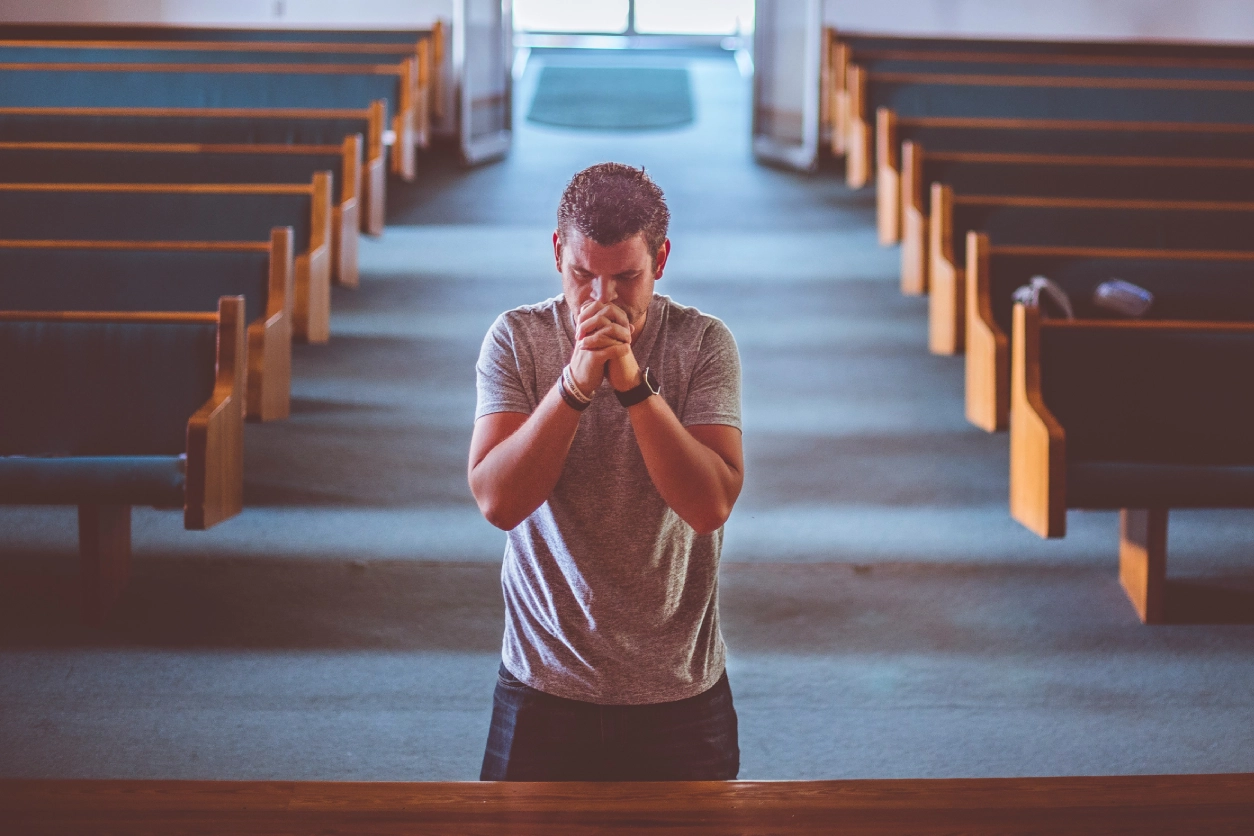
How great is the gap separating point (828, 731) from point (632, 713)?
1.69ft

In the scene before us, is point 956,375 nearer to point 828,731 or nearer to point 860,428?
point 860,428

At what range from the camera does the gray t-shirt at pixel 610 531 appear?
1.82 ft

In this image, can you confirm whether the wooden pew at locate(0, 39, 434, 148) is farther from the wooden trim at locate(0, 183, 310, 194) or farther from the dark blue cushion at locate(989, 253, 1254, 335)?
the dark blue cushion at locate(989, 253, 1254, 335)

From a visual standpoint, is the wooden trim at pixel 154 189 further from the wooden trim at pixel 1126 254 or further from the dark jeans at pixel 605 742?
the dark jeans at pixel 605 742

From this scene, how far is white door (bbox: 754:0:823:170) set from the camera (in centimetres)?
308

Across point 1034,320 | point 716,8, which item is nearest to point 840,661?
point 1034,320

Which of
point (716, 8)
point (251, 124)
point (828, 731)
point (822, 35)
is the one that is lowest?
point (828, 731)

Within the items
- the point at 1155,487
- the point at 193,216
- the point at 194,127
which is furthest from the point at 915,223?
the point at 194,127

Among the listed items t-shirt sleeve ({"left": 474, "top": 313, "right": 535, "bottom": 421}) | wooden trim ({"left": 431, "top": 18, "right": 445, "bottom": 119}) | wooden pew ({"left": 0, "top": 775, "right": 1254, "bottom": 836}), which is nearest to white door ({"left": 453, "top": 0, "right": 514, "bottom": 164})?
wooden trim ({"left": 431, "top": 18, "right": 445, "bottom": 119})

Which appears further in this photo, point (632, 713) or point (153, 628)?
point (153, 628)

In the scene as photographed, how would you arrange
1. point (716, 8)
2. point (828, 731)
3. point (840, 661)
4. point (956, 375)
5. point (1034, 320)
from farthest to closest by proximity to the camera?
point (716, 8)
point (956, 375)
point (1034, 320)
point (840, 661)
point (828, 731)

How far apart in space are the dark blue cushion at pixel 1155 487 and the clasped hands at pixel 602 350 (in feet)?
2.68

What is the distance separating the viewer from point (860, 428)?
1.62 metres

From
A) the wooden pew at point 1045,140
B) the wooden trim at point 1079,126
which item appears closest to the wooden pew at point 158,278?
the wooden pew at point 1045,140
